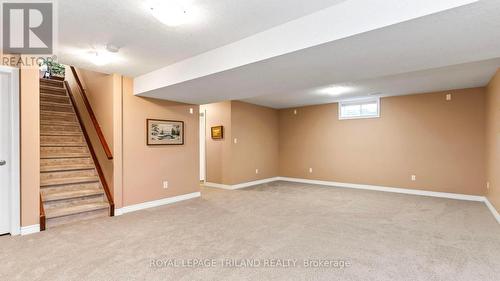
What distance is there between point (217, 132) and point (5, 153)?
4.07 metres

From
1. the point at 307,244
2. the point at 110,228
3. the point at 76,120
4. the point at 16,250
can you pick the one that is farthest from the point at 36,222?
the point at 307,244

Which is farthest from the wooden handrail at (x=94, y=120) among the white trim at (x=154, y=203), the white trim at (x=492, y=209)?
the white trim at (x=492, y=209)

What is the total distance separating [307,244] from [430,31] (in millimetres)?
2337

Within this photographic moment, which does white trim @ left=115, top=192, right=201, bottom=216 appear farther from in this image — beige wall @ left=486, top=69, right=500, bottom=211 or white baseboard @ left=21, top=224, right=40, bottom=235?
beige wall @ left=486, top=69, right=500, bottom=211

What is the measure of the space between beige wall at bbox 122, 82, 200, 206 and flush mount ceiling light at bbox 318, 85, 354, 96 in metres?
2.80

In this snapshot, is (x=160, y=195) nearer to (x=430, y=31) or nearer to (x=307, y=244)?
(x=307, y=244)

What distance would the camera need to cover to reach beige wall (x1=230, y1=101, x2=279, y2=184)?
6430 millimetres

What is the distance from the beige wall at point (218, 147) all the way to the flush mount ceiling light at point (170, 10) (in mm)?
4252

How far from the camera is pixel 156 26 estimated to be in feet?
7.95

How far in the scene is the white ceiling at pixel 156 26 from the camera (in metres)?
2.06

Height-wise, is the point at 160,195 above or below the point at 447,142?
below

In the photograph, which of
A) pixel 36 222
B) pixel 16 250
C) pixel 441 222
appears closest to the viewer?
pixel 16 250

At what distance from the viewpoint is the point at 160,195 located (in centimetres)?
467

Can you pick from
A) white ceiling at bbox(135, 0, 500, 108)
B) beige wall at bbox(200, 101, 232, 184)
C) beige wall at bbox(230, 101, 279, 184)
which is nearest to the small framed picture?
beige wall at bbox(200, 101, 232, 184)
